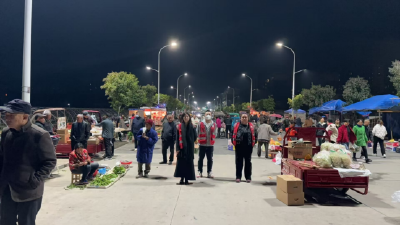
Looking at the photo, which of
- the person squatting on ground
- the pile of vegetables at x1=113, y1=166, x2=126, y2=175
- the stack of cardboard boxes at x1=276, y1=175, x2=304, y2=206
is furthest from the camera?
the pile of vegetables at x1=113, y1=166, x2=126, y2=175

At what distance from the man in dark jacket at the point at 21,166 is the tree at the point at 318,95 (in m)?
46.2

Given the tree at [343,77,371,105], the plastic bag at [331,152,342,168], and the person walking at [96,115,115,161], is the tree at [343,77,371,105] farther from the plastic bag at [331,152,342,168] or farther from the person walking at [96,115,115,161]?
the plastic bag at [331,152,342,168]

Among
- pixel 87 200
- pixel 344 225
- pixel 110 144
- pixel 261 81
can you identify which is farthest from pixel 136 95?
pixel 261 81

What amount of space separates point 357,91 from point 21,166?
3829 cm

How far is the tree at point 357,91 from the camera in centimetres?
3591

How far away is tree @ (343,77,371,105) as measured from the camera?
35.9 metres

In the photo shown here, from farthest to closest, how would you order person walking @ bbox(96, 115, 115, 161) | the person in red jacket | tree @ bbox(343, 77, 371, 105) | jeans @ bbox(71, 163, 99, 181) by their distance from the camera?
1. tree @ bbox(343, 77, 371, 105)
2. person walking @ bbox(96, 115, 115, 161)
3. the person in red jacket
4. jeans @ bbox(71, 163, 99, 181)

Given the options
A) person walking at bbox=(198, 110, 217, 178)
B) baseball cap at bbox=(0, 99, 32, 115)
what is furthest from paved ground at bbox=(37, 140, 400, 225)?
baseball cap at bbox=(0, 99, 32, 115)

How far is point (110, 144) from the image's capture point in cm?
1323

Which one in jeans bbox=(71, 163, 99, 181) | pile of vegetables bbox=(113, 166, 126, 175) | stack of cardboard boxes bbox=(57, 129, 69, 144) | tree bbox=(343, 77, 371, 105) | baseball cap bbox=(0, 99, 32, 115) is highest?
tree bbox=(343, 77, 371, 105)

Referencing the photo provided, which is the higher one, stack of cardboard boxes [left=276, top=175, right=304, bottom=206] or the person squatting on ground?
the person squatting on ground

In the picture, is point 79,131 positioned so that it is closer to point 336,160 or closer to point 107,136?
point 107,136

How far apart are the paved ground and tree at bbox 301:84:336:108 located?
A: 3832cm

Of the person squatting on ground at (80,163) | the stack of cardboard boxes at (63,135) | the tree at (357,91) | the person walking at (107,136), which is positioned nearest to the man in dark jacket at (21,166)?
the person squatting on ground at (80,163)
